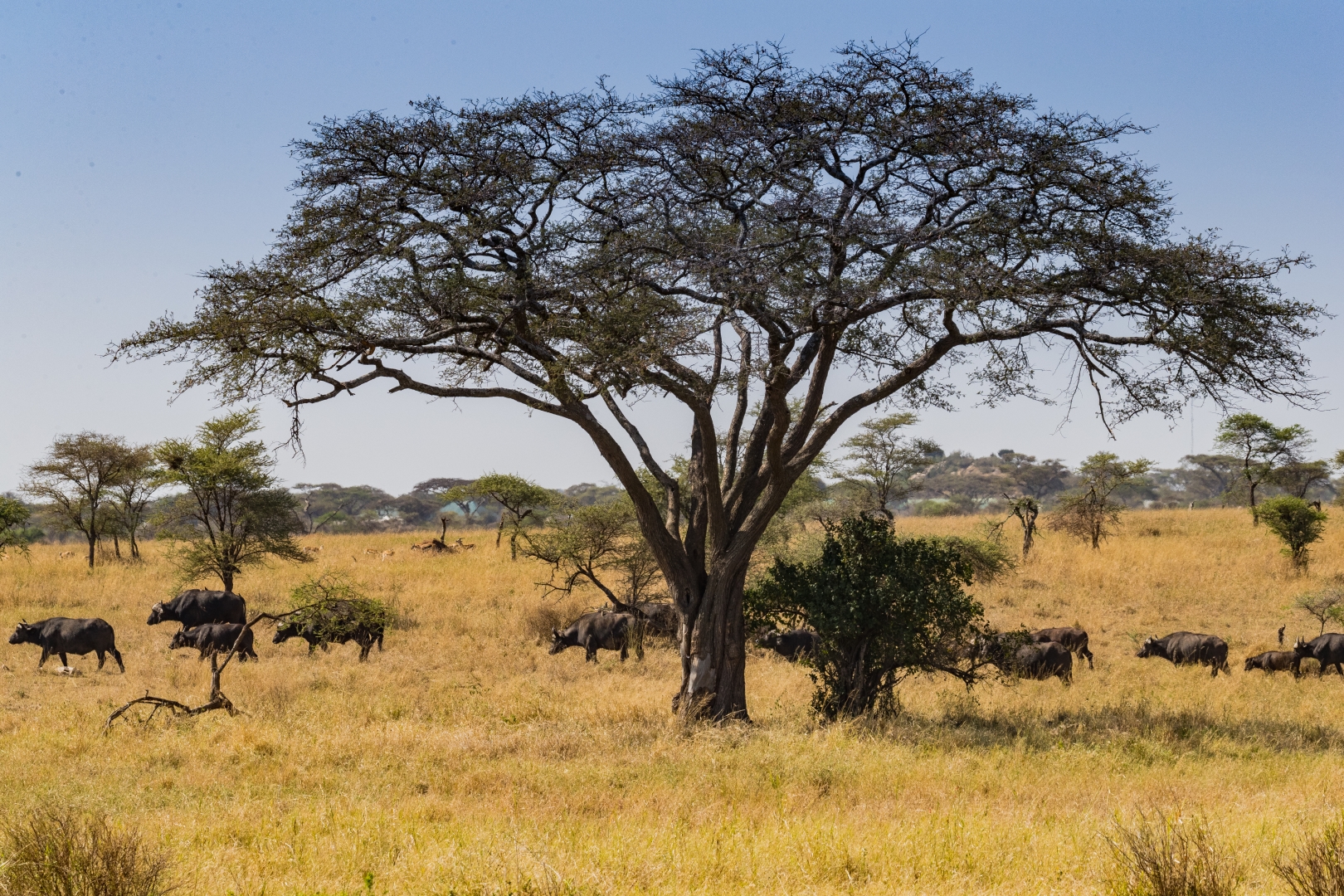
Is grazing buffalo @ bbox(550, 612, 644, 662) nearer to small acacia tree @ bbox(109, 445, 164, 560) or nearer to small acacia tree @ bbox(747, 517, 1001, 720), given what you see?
small acacia tree @ bbox(747, 517, 1001, 720)

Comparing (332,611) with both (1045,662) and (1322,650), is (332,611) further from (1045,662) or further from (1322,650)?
(1322,650)

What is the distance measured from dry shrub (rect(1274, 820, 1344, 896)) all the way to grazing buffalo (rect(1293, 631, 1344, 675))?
14.3 m

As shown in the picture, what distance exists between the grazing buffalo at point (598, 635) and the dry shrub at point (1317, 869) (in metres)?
14.7

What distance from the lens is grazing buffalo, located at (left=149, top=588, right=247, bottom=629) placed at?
21719mm

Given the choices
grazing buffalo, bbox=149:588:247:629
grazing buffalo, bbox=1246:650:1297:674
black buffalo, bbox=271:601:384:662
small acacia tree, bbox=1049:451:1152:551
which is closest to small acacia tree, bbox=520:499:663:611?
black buffalo, bbox=271:601:384:662

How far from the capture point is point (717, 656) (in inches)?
511

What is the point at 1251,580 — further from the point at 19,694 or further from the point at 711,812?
the point at 19,694

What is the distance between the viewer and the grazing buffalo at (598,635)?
2025 cm

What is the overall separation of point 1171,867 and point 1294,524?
27.3 metres

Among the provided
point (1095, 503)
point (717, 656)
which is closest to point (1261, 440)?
point (1095, 503)

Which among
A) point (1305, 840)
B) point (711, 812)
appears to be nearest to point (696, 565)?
point (711, 812)

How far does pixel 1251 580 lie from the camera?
27.5m

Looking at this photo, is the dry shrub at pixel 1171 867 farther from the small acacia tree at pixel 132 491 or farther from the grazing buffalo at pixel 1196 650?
the small acacia tree at pixel 132 491

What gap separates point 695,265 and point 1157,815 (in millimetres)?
7321
